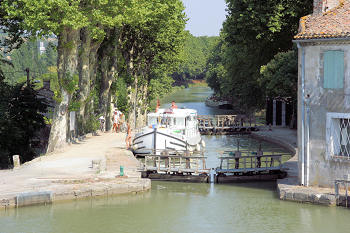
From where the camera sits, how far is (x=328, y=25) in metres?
28.6

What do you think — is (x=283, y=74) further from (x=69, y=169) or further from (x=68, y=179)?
(x=68, y=179)

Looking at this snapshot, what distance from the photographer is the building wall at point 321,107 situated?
27.8 m

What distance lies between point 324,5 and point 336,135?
6.28 m

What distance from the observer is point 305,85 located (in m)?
28.7

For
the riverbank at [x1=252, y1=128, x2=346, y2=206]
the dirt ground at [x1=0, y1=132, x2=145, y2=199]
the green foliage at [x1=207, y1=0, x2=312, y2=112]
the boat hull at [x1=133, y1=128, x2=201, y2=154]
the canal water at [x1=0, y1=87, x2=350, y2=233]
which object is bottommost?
the canal water at [x1=0, y1=87, x2=350, y2=233]

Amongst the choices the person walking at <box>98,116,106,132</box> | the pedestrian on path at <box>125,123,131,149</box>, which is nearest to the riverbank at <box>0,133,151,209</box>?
the pedestrian on path at <box>125,123,131,149</box>

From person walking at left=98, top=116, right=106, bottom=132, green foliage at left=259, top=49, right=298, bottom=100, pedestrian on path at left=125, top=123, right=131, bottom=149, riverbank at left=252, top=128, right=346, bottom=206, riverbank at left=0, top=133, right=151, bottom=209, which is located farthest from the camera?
person walking at left=98, top=116, right=106, bottom=132

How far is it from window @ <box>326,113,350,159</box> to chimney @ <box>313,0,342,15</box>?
518cm

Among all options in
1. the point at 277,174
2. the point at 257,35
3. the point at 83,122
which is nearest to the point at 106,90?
the point at 83,122

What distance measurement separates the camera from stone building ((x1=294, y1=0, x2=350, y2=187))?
2786 centimetres

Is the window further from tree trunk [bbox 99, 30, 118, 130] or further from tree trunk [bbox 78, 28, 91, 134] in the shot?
tree trunk [bbox 99, 30, 118, 130]

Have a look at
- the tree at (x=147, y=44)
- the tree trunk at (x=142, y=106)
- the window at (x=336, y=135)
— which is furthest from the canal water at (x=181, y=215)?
the tree trunk at (x=142, y=106)

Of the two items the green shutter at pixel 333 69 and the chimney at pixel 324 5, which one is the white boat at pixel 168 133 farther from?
the green shutter at pixel 333 69

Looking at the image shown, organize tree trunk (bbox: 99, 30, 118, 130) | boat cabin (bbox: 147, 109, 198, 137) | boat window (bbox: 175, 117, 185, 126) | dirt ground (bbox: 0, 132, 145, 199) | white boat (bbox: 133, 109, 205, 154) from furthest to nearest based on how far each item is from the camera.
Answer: tree trunk (bbox: 99, 30, 118, 130) < boat window (bbox: 175, 117, 185, 126) < boat cabin (bbox: 147, 109, 198, 137) < white boat (bbox: 133, 109, 205, 154) < dirt ground (bbox: 0, 132, 145, 199)
